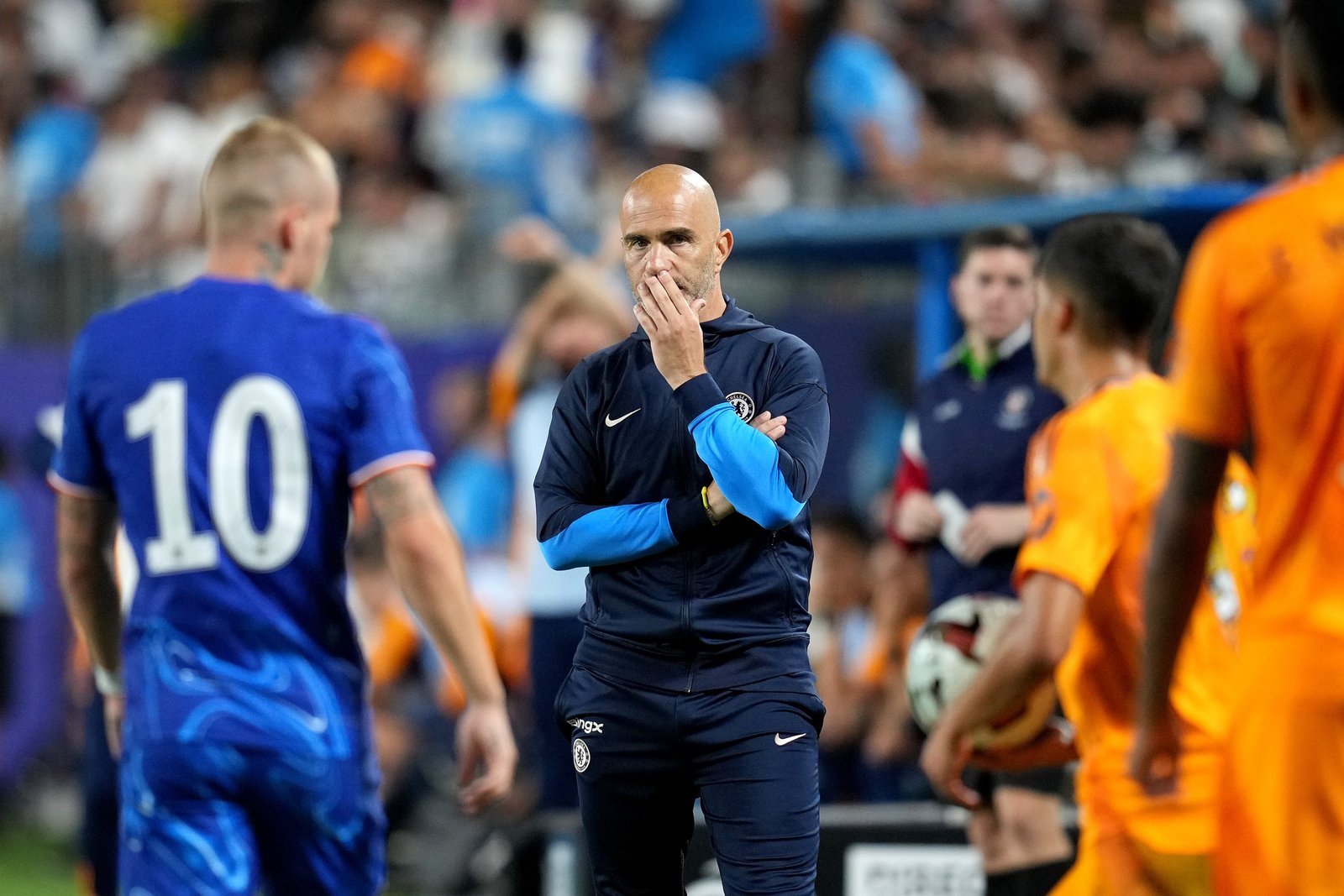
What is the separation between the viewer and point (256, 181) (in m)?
4.75

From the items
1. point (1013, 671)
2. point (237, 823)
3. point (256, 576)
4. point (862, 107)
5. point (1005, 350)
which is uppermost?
point (862, 107)

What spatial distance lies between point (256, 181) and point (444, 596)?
3.98 ft

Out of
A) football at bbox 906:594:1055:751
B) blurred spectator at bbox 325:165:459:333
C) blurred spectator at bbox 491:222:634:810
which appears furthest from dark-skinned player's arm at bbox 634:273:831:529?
blurred spectator at bbox 325:165:459:333

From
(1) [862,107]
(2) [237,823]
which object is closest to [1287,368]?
(2) [237,823]

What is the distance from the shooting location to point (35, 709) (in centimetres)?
1289

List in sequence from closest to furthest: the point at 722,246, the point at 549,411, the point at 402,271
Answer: the point at 722,246
the point at 549,411
the point at 402,271

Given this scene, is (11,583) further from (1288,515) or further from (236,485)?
(1288,515)

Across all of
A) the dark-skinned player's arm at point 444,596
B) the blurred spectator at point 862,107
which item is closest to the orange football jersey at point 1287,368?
the dark-skinned player's arm at point 444,596

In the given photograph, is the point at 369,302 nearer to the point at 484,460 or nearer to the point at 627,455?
the point at 484,460

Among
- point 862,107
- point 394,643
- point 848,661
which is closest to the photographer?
point 848,661

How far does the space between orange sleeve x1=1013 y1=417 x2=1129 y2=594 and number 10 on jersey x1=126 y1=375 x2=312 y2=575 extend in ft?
5.86

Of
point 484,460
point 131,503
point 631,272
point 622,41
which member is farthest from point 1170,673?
point 622,41

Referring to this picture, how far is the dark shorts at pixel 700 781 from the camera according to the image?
13.3 feet

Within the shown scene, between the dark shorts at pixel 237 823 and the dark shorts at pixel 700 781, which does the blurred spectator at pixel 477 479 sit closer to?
the dark shorts at pixel 237 823
